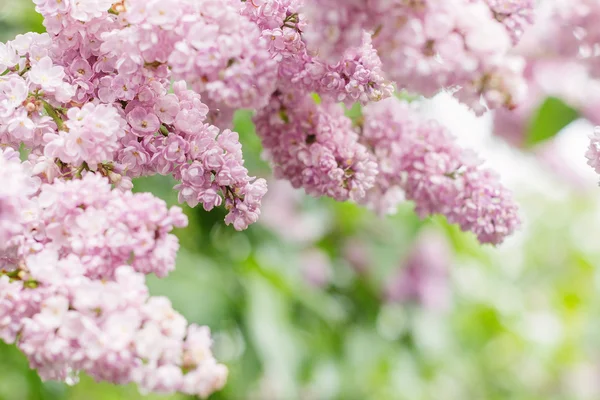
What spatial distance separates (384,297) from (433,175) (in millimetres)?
1543

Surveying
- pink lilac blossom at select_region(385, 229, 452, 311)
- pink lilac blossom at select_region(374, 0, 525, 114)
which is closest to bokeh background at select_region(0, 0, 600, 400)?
pink lilac blossom at select_region(385, 229, 452, 311)

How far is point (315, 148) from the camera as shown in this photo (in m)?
0.80

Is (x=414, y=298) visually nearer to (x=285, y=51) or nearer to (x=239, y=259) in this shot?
(x=239, y=259)

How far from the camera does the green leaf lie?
1503 mm

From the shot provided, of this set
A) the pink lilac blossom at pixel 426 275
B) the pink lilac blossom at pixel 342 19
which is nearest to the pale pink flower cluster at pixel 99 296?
the pink lilac blossom at pixel 342 19

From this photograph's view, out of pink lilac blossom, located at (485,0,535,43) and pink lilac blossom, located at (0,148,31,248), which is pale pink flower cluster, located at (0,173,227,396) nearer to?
pink lilac blossom, located at (0,148,31,248)

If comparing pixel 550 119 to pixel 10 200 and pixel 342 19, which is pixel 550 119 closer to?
pixel 342 19

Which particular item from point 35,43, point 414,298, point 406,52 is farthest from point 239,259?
point 406,52

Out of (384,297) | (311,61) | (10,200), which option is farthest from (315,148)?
(384,297)

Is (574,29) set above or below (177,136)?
above

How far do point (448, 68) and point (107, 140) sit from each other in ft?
0.98

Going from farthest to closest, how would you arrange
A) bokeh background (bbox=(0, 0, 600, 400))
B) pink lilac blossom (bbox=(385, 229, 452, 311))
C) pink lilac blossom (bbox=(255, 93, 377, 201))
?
pink lilac blossom (bbox=(385, 229, 452, 311)), bokeh background (bbox=(0, 0, 600, 400)), pink lilac blossom (bbox=(255, 93, 377, 201))

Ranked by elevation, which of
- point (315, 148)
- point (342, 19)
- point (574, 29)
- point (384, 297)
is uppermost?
point (574, 29)

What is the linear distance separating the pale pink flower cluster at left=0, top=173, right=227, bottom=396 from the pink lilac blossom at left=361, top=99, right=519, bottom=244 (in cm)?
32
